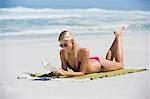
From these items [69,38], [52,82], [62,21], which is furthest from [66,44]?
[52,82]

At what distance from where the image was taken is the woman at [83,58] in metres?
1.98

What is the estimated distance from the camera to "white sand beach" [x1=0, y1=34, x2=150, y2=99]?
197 cm

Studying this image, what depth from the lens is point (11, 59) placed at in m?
1.97

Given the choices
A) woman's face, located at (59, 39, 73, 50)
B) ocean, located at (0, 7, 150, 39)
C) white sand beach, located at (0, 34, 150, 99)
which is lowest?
white sand beach, located at (0, 34, 150, 99)

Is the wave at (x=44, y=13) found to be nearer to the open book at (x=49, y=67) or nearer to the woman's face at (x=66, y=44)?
the woman's face at (x=66, y=44)

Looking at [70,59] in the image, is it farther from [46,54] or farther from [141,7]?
[141,7]

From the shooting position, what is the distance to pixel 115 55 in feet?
6.65

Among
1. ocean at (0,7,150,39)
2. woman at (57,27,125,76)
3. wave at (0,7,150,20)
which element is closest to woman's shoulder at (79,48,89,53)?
woman at (57,27,125,76)

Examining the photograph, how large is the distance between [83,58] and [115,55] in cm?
21

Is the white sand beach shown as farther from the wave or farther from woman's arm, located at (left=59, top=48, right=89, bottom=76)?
the wave

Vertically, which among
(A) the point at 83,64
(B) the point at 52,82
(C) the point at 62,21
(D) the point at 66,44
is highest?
(C) the point at 62,21

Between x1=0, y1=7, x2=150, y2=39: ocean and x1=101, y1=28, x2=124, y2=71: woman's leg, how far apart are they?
0.22 ft

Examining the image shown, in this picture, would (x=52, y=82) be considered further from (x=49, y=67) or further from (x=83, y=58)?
(x=83, y=58)

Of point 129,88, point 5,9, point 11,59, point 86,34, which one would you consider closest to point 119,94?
point 129,88
